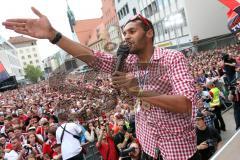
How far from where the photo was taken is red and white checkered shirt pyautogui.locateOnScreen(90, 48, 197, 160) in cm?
171

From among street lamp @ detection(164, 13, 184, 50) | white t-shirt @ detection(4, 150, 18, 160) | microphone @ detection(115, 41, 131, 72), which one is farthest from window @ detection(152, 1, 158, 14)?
microphone @ detection(115, 41, 131, 72)

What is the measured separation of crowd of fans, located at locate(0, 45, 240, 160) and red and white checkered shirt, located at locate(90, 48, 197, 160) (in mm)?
123

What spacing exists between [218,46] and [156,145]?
11679mm

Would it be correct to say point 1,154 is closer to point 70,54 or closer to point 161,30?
point 70,54

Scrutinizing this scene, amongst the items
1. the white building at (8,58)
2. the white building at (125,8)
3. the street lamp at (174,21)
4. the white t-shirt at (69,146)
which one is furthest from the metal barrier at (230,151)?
the white building at (125,8)

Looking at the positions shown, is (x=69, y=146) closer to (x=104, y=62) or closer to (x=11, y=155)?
(x=11, y=155)

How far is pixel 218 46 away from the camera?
43.1ft

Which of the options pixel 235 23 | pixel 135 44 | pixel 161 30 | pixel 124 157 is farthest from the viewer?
pixel 161 30

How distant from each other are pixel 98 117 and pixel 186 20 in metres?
32.9

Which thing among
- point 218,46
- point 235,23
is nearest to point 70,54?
point 235,23

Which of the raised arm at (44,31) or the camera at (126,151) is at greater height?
the raised arm at (44,31)

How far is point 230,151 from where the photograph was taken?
144 cm

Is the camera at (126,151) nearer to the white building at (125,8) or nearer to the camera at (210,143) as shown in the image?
the camera at (210,143)

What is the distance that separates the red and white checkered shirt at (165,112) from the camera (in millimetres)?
1709
